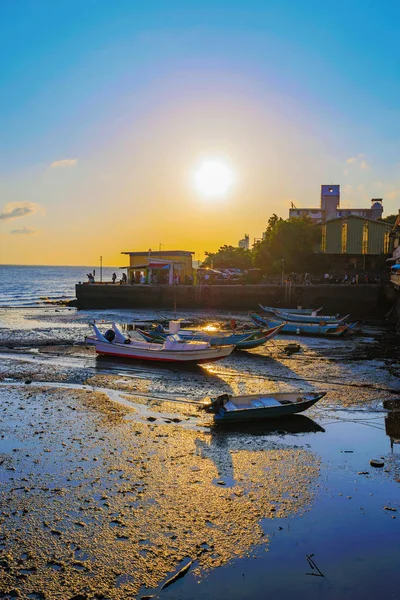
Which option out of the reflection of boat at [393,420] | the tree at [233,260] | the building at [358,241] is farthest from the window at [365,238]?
the reflection of boat at [393,420]

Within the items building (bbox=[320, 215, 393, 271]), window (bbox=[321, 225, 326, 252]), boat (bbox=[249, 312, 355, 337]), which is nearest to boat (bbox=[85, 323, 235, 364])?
boat (bbox=[249, 312, 355, 337])

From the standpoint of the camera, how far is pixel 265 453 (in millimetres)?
12547

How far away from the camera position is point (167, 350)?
928 inches

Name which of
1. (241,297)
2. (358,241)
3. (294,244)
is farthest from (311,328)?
(358,241)

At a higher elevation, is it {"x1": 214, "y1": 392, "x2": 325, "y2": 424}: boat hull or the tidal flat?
{"x1": 214, "y1": 392, "x2": 325, "y2": 424}: boat hull

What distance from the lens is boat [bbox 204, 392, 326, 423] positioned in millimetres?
14484

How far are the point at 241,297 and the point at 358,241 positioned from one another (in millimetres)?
18609

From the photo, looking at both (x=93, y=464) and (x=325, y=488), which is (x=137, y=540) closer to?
(x=93, y=464)

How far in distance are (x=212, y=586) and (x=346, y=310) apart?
4752 cm

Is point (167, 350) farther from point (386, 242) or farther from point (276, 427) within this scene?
point (386, 242)

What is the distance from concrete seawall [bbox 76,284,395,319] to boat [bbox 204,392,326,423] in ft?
121

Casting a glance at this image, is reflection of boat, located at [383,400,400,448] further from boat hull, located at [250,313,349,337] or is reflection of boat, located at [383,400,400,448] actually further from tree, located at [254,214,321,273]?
tree, located at [254,214,321,273]

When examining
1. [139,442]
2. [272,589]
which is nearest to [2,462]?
[139,442]

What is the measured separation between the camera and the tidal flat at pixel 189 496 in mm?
7648
